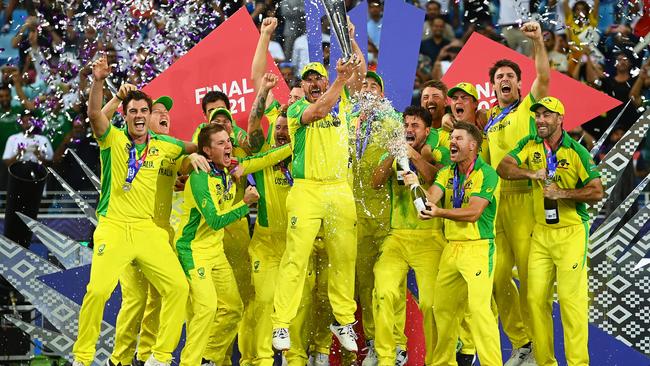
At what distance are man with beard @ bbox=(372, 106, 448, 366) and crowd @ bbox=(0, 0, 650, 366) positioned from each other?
0.05 ft

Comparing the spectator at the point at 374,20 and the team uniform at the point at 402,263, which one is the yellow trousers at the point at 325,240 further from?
the spectator at the point at 374,20

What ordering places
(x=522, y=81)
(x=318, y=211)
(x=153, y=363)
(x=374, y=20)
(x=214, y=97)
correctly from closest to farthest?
(x=153, y=363), (x=318, y=211), (x=214, y=97), (x=522, y=81), (x=374, y=20)

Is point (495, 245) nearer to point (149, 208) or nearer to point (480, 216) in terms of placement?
point (480, 216)

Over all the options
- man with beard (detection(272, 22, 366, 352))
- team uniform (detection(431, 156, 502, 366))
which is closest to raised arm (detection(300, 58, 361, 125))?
man with beard (detection(272, 22, 366, 352))

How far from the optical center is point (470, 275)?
8477mm

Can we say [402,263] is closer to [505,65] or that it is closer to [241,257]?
[241,257]

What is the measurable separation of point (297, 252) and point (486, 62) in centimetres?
269

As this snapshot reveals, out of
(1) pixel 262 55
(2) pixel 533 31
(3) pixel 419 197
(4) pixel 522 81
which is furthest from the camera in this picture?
(4) pixel 522 81

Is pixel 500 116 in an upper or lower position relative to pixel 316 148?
upper

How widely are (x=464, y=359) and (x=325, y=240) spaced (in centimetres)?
154

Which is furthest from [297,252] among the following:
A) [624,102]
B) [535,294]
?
[624,102]

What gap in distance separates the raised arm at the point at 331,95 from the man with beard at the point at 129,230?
4.13 feet

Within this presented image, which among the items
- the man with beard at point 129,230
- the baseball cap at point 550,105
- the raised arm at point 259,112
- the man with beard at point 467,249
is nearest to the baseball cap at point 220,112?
the raised arm at point 259,112

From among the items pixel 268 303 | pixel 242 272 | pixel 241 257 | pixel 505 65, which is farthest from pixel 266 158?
pixel 505 65
